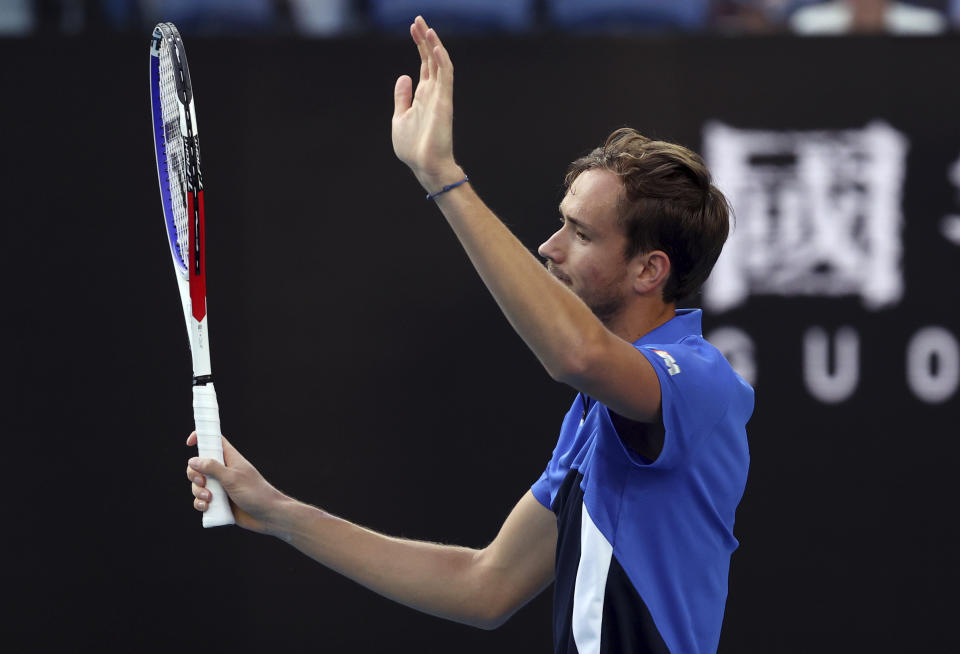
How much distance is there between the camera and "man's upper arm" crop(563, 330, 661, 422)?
1551 mm

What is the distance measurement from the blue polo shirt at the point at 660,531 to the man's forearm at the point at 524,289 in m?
0.21

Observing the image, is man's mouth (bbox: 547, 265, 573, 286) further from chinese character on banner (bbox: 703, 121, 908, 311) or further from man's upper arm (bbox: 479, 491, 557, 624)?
chinese character on banner (bbox: 703, 121, 908, 311)

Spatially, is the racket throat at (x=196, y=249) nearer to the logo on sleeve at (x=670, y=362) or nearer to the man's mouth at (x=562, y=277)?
the man's mouth at (x=562, y=277)

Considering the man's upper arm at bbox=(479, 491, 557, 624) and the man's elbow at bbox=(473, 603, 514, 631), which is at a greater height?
the man's upper arm at bbox=(479, 491, 557, 624)

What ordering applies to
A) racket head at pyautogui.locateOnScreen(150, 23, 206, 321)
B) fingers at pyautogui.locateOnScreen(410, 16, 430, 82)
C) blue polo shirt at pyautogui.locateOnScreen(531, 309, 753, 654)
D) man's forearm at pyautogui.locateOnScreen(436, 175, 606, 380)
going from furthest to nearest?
racket head at pyautogui.locateOnScreen(150, 23, 206, 321), blue polo shirt at pyautogui.locateOnScreen(531, 309, 753, 654), fingers at pyautogui.locateOnScreen(410, 16, 430, 82), man's forearm at pyautogui.locateOnScreen(436, 175, 606, 380)

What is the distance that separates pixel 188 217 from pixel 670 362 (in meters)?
0.85

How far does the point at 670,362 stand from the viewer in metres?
1.69

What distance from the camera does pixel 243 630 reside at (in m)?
3.35

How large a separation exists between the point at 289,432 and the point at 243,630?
1.81ft

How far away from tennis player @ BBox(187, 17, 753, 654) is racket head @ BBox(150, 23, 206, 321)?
34cm

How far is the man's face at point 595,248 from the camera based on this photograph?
1860mm

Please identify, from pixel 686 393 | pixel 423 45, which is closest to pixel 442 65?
pixel 423 45

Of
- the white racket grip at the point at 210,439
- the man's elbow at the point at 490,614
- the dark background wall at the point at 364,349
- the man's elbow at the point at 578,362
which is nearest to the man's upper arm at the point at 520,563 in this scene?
the man's elbow at the point at 490,614

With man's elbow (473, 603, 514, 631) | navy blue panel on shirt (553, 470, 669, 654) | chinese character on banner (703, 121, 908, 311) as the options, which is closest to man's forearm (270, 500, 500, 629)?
man's elbow (473, 603, 514, 631)
